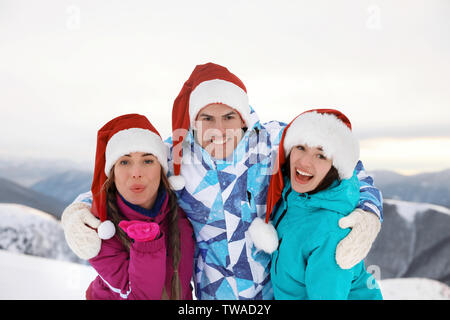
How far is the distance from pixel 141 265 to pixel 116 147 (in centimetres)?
43

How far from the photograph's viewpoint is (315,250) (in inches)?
40.9

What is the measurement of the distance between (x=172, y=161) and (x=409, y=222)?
2191mm

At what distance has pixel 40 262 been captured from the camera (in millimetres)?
2215

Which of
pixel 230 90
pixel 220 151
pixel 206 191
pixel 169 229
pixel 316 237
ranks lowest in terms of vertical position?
pixel 316 237

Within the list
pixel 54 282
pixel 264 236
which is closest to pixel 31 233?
pixel 54 282

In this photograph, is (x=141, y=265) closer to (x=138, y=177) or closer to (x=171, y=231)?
(x=171, y=231)

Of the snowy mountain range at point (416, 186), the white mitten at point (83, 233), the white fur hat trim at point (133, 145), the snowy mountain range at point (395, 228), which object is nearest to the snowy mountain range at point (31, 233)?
the snowy mountain range at point (395, 228)

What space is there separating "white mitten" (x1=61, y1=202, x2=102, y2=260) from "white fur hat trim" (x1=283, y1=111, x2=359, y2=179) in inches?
30.1

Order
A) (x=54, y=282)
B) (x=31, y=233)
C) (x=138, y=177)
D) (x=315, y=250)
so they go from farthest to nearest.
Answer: (x=31, y=233) → (x=54, y=282) → (x=138, y=177) → (x=315, y=250)

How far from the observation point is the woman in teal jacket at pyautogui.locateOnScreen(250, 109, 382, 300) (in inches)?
A: 40.5

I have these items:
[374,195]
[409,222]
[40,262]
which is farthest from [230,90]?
[409,222]

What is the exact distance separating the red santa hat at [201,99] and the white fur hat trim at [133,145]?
59mm

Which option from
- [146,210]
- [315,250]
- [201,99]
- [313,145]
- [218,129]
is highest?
[201,99]

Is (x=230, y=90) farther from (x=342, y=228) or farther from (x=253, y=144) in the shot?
(x=342, y=228)
